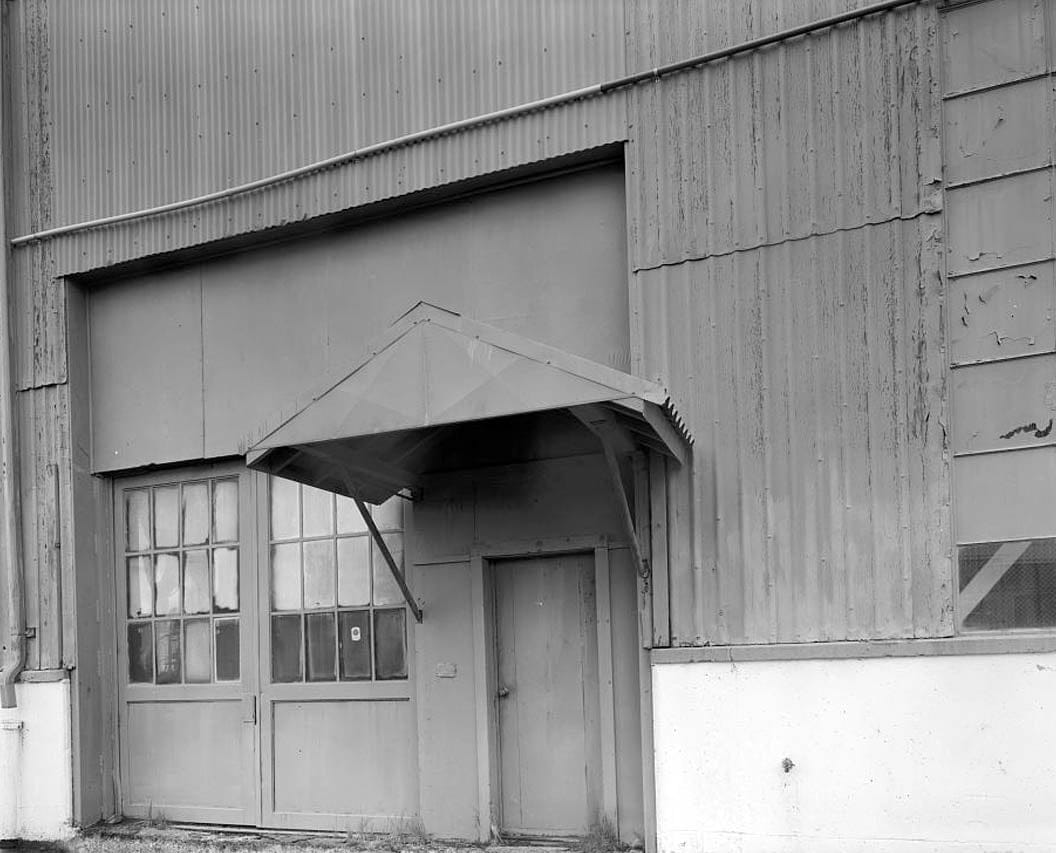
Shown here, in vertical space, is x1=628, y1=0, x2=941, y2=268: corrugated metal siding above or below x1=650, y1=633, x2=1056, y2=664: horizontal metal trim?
above

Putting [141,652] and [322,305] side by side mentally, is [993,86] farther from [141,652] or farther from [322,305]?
[141,652]

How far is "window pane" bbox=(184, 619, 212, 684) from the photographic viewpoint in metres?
9.38

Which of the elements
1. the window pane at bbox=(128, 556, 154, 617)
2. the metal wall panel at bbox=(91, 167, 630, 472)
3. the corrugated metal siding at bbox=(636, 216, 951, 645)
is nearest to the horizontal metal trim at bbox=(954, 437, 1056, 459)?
the corrugated metal siding at bbox=(636, 216, 951, 645)

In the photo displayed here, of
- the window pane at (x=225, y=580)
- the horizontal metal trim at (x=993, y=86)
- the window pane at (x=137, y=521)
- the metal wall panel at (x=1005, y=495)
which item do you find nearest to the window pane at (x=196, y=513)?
the window pane at (x=225, y=580)

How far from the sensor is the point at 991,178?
6637mm

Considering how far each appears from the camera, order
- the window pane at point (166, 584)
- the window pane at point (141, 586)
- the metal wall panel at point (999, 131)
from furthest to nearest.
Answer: the window pane at point (141, 586)
the window pane at point (166, 584)
the metal wall panel at point (999, 131)

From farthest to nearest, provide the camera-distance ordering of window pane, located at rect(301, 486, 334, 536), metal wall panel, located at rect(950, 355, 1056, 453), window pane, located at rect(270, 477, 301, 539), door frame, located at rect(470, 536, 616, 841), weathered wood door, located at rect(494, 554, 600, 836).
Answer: window pane, located at rect(270, 477, 301, 539)
window pane, located at rect(301, 486, 334, 536)
weathered wood door, located at rect(494, 554, 600, 836)
door frame, located at rect(470, 536, 616, 841)
metal wall panel, located at rect(950, 355, 1056, 453)

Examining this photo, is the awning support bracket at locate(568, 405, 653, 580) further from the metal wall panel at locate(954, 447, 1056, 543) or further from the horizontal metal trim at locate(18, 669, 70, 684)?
the horizontal metal trim at locate(18, 669, 70, 684)

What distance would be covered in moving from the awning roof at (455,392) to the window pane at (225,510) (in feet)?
7.58

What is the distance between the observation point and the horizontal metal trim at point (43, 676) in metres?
9.53

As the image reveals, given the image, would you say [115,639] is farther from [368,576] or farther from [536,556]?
[536,556]

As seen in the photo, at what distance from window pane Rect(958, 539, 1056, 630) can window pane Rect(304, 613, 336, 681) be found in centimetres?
462

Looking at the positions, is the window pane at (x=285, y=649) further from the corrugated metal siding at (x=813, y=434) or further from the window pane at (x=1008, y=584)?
the window pane at (x=1008, y=584)

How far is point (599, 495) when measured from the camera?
779 centimetres
